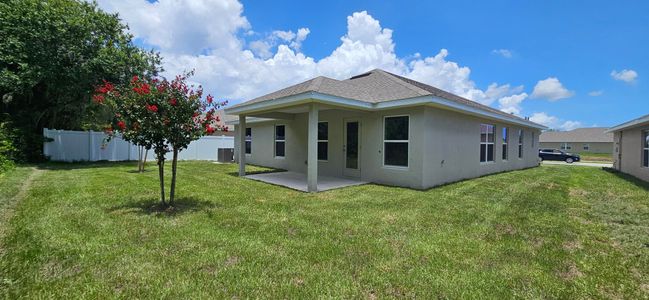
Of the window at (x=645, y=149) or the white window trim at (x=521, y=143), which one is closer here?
the window at (x=645, y=149)

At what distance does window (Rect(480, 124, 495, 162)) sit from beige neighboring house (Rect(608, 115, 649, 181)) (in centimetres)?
490

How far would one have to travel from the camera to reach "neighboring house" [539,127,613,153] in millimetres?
43344

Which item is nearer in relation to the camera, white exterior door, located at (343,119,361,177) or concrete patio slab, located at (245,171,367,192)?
concrete patio slab, located at (245,171,367,192)

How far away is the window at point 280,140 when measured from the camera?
1381 cm

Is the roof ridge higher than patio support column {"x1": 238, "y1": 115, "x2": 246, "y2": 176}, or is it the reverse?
the roof ridge

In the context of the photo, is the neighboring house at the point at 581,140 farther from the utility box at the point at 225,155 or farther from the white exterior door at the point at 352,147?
the utility box at the point at 225,155

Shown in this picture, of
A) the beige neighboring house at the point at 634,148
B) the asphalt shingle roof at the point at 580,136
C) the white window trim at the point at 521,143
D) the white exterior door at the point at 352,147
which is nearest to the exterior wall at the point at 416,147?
the white exterior door at the point at 352,147

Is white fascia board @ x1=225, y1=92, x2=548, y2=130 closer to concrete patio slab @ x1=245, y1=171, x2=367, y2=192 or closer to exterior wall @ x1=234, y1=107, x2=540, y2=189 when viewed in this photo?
exterior wall @ x1=234, y1=107, x2=540, y2=189

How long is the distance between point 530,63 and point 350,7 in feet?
36.2

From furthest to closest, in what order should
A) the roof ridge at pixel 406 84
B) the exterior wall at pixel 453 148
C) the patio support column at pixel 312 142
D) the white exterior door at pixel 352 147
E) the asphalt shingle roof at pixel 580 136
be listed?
the asphalt shingle roof at pixel 580 136, the white exterior door at pixel 352 147, the roof ridge at pixel 406 84, the exterior wall at pixel 453 148, the patio support column at pixel 312 142

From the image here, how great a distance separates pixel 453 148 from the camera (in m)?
9.86

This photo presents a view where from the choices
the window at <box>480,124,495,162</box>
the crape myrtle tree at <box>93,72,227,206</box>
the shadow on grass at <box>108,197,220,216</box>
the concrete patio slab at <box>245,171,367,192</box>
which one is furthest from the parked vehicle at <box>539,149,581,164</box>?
the crape myrtle tree at <box>93,72,227,206</box>

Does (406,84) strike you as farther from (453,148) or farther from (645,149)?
(645,149)

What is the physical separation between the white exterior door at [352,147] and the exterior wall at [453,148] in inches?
94.3
